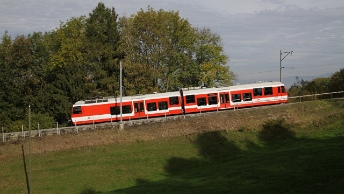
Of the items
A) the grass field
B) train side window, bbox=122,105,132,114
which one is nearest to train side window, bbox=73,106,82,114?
train side window, bbox=122,105,132,114

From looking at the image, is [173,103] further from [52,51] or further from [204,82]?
[52,51]

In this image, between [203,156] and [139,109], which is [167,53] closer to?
[139,109]

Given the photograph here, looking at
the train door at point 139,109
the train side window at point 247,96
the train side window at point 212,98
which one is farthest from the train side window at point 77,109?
the train side window at point 247,96

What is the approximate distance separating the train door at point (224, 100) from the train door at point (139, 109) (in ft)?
31.7

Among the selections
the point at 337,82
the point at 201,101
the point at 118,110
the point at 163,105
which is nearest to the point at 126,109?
the point at 118,110

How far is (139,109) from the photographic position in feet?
164

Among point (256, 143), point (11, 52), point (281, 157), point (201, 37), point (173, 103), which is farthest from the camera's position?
point (201, 37)

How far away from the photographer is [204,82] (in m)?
64.8

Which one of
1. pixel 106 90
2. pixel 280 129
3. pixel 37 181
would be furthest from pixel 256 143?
pixel 106 90

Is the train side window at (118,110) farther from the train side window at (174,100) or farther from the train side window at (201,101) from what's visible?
the train side window at (201,101)

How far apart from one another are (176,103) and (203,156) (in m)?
13.7

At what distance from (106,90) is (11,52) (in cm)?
Answer: 1540

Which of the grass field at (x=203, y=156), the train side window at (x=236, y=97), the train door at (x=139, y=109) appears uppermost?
the train side window at (x=236, y=97)

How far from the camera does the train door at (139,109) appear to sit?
4988 centimetres
